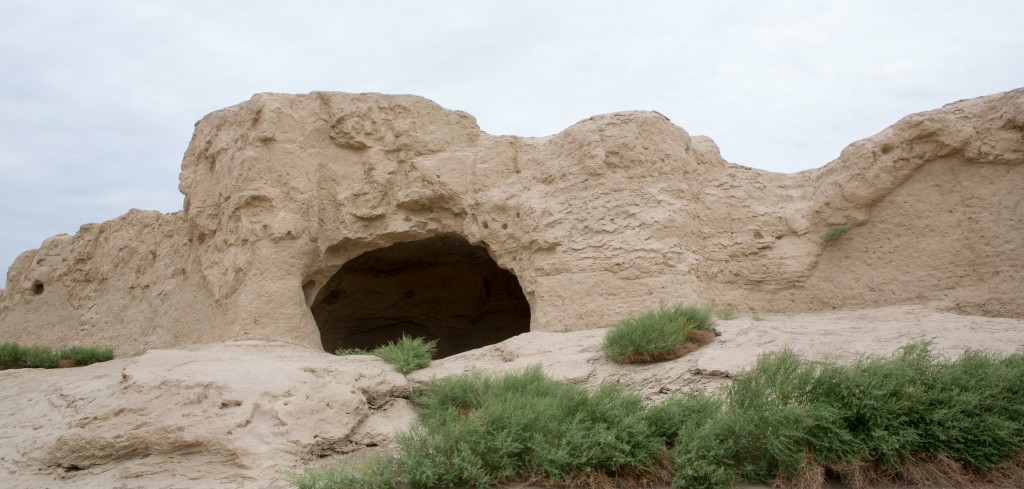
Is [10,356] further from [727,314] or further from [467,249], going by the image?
[727,314]

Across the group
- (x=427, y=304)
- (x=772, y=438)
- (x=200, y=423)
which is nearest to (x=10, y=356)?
(x=427, y=304)

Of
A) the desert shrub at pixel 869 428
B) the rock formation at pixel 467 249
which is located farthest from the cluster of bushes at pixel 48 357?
the desert shrub at pixel 869 428

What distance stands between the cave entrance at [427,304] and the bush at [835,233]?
16.5 feet

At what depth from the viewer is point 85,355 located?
9.52m

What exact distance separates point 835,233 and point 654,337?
270 cm

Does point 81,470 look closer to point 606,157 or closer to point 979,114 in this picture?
point 606,157

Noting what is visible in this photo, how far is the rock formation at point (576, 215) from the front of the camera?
23.1 feet

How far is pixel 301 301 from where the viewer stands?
822cm

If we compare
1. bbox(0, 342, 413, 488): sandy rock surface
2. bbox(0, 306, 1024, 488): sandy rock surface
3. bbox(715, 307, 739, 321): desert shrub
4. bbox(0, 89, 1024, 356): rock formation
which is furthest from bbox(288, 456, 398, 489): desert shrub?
bbox(715, 307, 739, 321): desert shrub

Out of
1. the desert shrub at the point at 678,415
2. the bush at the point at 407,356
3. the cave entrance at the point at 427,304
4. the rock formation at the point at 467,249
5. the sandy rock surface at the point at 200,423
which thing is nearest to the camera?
the desert shrub at the point at 678,415

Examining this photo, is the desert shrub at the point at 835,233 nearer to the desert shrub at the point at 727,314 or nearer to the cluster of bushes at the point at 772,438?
the desert shrub at the point at 727,314

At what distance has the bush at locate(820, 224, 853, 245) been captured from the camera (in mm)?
7461

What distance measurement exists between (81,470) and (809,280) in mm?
6269

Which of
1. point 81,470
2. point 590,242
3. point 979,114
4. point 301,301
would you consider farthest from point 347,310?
point 979,114
